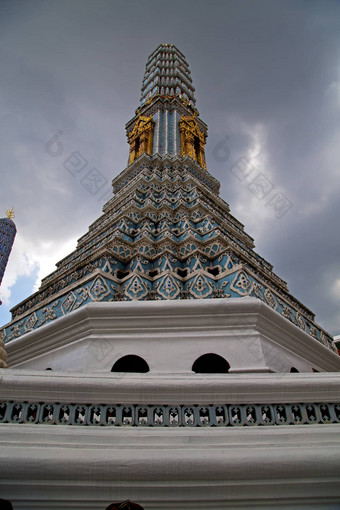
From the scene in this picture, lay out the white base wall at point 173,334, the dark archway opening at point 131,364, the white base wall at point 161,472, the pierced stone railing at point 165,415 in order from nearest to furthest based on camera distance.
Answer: the white base wall at point 161,472, the pierced stone railing at point 165,415, the white base wall at point 173,334, the dark archway opening at point 131,364

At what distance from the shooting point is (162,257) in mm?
6031

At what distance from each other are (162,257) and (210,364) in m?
2.25

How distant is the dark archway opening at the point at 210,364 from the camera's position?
14.3 feet

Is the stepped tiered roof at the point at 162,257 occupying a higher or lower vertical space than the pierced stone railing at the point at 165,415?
higher

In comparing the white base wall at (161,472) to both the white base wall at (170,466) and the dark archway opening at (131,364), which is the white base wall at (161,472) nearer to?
the white base wall at (170,466)

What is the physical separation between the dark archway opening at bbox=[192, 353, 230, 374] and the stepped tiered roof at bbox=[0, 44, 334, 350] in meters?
1.02

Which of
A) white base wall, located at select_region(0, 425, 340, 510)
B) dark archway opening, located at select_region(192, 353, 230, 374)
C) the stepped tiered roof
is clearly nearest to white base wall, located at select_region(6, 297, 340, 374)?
dark archway opening, located at select_region(192, 353, 230, 374)

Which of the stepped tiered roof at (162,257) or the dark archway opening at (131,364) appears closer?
the dark archway opening at (131,364)

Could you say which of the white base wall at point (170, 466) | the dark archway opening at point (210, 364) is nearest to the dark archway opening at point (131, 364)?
the dark archway opening at point (210, 364)

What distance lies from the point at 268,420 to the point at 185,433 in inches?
28.3

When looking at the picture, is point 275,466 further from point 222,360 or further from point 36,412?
point 222,360

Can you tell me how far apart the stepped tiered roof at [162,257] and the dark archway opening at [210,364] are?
1.02 meters

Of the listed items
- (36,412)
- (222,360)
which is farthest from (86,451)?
(222,360)

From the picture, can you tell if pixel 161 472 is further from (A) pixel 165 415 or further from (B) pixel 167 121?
(B) pixel 167 121
